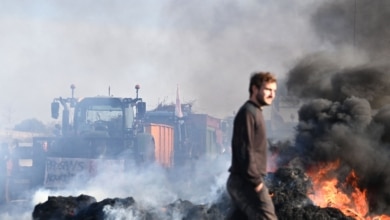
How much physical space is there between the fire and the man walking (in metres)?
7.12

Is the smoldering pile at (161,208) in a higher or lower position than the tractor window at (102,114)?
lower

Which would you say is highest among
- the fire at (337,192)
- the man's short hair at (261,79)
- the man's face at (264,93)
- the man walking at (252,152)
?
the man's short hair at (261,79)

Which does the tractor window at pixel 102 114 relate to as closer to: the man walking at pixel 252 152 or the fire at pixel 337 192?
the fire at pixel 337 192

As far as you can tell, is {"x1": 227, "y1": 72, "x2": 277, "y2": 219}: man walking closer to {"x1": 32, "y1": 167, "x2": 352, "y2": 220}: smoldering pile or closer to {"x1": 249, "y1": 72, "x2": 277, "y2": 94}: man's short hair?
{"x1": 249, "y1": 72, "x2": 277, "y2": 94}: man's short hair

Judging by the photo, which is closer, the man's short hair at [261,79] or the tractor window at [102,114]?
the man's short hair at [261,79]

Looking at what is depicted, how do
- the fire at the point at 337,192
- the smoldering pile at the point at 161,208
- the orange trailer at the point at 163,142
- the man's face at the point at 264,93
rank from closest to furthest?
the man's face at the point at 264,93
the smoldering pile at the point at 161,208
the fire at the point at 337,192
the orange trailer at the point at 163,142

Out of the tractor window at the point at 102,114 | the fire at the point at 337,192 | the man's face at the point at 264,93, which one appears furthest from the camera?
the tractor window at the point at 102,114

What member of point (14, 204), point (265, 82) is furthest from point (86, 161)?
point (265, 82)

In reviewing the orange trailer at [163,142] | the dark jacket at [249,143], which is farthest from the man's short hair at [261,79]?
the orange trailer at [163,142]

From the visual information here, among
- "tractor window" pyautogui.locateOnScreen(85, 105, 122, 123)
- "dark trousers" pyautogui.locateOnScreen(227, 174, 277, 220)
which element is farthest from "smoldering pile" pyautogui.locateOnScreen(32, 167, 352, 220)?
"tractor window" pyautogui.locateOnScreen(85, 105, 122, 123)

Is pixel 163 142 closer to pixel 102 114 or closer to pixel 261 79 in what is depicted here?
pixel 102 114

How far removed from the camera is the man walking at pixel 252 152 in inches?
222

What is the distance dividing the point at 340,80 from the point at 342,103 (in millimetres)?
1123

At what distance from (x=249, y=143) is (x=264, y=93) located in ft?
1.42
